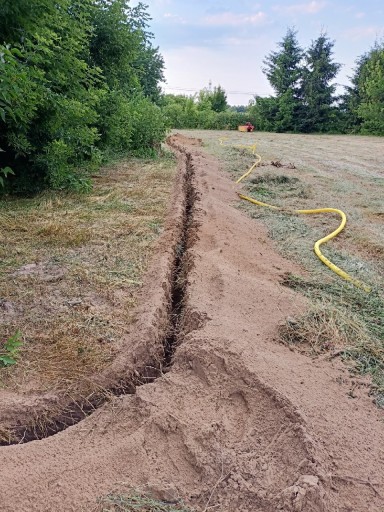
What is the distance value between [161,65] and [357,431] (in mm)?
Answer: 26448

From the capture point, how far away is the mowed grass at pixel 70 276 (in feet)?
8.54

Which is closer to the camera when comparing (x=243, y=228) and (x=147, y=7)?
(x=243, y=228)

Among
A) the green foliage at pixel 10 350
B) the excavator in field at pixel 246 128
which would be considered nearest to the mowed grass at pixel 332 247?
the green foliage at pixel 10 350

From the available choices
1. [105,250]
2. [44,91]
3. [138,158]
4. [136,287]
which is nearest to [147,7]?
[138,158]

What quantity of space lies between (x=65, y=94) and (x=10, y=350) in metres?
4.67

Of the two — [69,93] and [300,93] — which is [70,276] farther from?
[300,93]

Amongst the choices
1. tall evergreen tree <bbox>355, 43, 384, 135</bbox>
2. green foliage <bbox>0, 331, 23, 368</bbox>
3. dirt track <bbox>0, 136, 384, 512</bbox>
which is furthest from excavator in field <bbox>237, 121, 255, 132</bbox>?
green foliage <bbox>0, 331, 23, 368</bbox>

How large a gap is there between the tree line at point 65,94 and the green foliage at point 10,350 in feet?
3.49

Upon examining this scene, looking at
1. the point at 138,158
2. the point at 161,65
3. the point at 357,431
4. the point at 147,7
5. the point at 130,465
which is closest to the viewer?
the point at 130,465

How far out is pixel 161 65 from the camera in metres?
25.6

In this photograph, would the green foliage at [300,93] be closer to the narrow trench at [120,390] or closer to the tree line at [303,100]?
the tree line at [303,100]

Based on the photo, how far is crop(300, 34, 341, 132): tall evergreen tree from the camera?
29250 mm

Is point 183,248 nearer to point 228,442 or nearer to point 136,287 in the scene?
point 136,287

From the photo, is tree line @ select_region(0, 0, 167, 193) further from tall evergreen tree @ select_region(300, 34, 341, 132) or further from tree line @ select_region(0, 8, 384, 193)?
tall evergreen tree @ select_region(300, 34, 341, 132)
